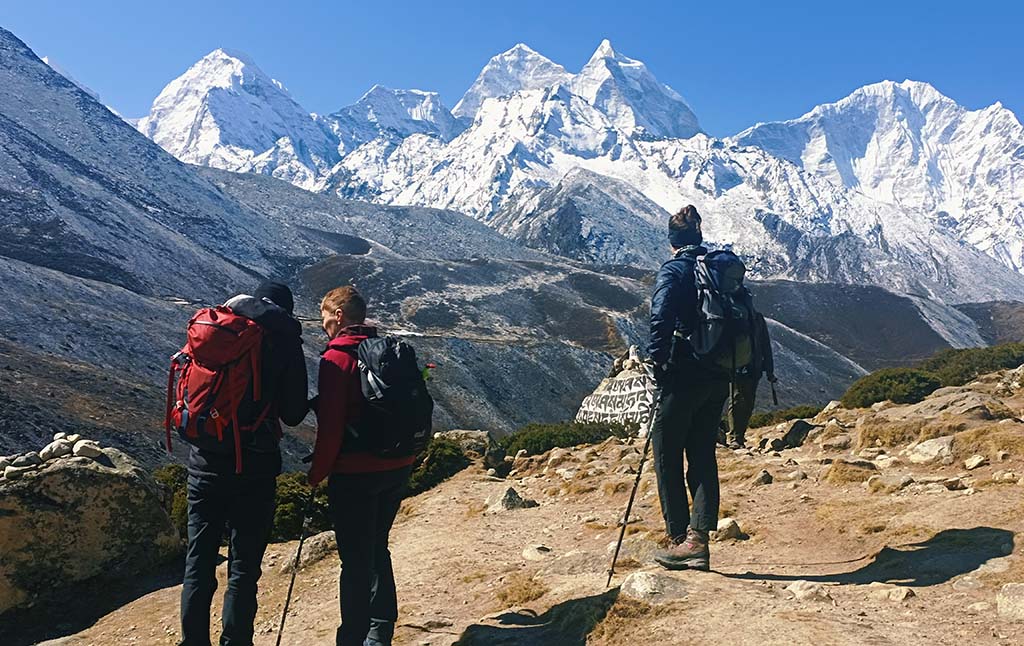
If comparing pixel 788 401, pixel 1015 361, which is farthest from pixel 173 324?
Answer: pixel 788 401

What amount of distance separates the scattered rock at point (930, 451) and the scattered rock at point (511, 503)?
517 cm

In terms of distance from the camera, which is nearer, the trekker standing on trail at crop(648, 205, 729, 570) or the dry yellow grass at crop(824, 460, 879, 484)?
the trekker standing on trail at crop(648, 205, 729, 570)

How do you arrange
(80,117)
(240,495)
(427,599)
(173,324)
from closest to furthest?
(240,495)
(427,599)
(173,324)
(80,117)

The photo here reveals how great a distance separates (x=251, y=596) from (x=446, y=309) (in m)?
88.3

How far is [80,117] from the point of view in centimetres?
12638

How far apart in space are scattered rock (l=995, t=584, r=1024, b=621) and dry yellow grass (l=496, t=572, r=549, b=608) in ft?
10.4

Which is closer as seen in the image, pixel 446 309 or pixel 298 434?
pixel 298 434

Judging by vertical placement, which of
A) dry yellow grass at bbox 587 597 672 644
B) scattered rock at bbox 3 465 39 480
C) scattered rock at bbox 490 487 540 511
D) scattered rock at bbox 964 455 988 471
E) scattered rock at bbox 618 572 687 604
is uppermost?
scattered rock at bbox 3 465 39 480

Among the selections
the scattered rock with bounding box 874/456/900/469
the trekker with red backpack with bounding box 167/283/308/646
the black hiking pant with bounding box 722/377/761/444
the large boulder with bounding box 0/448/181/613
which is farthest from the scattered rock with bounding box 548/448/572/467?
the trekker with red backpack with bounding box 167/283/308/646

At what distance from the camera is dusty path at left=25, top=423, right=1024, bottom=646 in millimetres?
4555

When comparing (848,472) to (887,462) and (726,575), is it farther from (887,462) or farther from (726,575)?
(726,575)

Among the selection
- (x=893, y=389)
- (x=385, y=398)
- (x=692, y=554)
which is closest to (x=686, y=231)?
(x=692, y=554)

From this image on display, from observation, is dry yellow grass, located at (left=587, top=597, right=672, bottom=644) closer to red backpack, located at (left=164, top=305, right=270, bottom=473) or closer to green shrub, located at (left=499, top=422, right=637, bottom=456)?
red backpack, located at (left=164, top=305, right=270, bottom=473)

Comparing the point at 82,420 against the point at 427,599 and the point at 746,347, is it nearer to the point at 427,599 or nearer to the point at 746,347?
the point at 427,599
